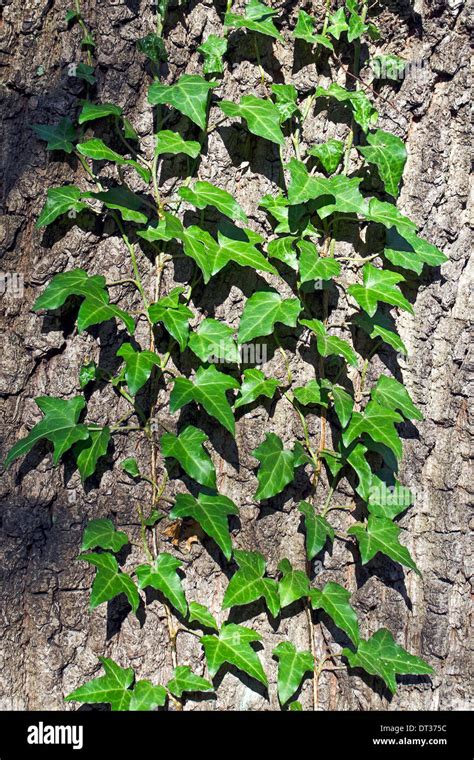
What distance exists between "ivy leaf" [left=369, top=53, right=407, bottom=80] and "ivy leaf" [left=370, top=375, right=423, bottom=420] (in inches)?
29.3

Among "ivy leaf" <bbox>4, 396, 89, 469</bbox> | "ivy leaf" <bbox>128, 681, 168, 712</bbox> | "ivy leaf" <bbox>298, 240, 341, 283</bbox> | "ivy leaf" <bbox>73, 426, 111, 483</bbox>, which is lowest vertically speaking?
"ivy leaf" <bbox>128, 681, 168, 712</bbox>

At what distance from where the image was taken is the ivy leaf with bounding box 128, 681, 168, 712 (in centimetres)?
152

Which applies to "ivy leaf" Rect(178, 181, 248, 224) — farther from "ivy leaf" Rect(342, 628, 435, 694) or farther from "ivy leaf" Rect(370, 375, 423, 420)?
"ivy leaf" Rect(342, 628, 435, 694)

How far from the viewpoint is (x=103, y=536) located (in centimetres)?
153

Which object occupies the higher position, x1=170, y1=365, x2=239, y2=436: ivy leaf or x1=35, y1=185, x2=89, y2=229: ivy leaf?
x1=35, y1=185, x2=89, y2=229: ivy leaf

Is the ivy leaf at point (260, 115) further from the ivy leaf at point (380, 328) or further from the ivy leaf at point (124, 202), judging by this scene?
the ivy leaf at point (380, 328)

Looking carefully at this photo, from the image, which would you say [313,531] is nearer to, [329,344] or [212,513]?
[212,513]

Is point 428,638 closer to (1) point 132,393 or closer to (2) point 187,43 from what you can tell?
(1) point 132,393

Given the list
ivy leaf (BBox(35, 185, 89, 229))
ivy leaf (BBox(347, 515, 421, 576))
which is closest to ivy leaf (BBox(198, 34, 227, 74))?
ivy leaf (BBox(35, 185, 89, 229))

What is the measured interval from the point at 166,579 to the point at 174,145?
3.27ft

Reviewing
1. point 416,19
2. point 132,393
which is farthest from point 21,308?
point 416,19

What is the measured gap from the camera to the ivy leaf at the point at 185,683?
1.56 meters

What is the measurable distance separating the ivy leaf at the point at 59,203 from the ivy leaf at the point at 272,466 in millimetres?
701

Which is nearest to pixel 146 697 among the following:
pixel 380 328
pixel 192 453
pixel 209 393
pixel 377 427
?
pixel 192 453
